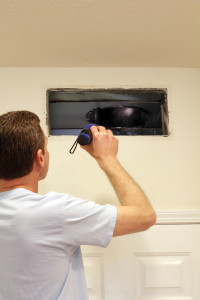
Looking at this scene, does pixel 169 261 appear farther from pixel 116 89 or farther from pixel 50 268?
pixel 116 89

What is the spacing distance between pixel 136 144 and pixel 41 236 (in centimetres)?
94

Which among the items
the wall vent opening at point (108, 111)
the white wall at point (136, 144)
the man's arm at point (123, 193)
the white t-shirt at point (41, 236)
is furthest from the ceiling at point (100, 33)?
the white t-shirt at point (41, 236)

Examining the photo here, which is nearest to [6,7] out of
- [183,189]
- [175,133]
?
[175,133]

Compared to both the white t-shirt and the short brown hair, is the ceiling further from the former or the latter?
the white t-shirt

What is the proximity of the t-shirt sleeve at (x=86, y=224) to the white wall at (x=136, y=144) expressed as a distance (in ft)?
2.40

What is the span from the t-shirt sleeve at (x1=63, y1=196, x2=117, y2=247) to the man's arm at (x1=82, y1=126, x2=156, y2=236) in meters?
0.03

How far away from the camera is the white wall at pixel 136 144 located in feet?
5.03

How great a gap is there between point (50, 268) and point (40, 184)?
0.77 meters

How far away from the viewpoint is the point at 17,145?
0.81 meters

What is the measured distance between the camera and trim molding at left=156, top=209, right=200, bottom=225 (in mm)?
1486

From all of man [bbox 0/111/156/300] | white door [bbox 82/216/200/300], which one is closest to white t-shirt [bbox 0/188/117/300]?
man [bbox 0/111/156/300]

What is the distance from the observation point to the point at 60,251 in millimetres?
796

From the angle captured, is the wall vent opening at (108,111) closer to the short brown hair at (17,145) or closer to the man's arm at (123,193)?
the man's arm at (123,193)

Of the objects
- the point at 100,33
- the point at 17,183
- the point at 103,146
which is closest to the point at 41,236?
the point at 17,183
